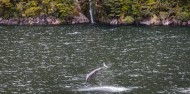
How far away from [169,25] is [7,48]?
176 feet

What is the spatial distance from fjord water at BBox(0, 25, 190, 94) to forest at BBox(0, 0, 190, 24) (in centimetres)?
987

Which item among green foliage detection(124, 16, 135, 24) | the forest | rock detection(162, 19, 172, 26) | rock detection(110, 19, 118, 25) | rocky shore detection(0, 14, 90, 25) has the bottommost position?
rock detection(162, 19, 172, 26)

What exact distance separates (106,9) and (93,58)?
2161 inches

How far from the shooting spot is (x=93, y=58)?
72.6 m

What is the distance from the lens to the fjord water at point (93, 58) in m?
55.0

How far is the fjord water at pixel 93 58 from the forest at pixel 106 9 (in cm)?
987

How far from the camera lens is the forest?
122 m

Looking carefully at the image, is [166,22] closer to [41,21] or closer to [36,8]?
[41,21]

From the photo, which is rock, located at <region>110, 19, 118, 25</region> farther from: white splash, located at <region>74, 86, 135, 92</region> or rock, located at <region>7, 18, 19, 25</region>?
white splash, located at <region>74, 86, 135, 92</region>

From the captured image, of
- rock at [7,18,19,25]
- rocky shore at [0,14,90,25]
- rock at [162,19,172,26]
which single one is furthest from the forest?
rock at [7,18,19,25]

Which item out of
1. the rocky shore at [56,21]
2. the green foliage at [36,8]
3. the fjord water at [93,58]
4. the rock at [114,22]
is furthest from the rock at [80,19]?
the fjord water at [93,58]

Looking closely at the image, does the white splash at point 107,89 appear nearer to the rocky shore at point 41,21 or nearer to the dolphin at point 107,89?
the dolphin at point 107,89

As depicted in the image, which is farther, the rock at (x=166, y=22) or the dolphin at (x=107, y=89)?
the rock at (x=166, y=22)

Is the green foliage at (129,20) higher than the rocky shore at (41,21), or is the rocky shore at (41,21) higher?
the rocky shore at (41,21)
